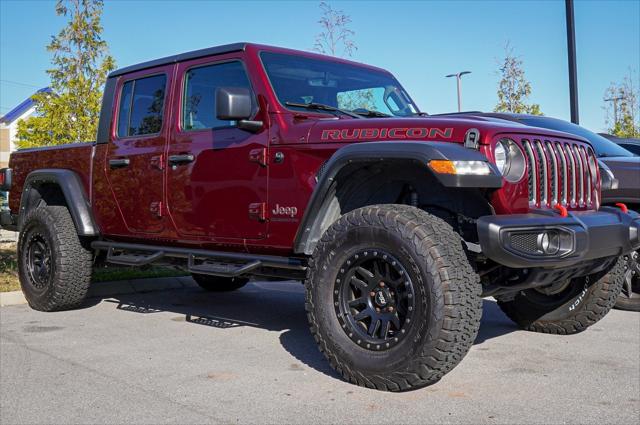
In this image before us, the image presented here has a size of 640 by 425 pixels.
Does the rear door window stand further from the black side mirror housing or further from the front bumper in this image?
Result: the front bumper

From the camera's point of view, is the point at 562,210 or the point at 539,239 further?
the point at 562,210

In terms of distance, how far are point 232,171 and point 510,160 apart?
6.38 feet

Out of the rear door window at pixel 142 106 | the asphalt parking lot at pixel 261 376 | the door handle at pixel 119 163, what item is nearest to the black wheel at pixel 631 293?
A: the asphalt parking lot at pixel 261 376

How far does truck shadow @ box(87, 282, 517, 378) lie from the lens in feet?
16.8

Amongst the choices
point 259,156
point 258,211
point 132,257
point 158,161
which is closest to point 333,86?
point 259,156

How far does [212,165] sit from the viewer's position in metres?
4.98

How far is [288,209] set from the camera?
4.54 metres

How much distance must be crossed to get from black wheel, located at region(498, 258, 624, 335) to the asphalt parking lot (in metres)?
0.11

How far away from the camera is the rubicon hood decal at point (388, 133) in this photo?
389 centimetres

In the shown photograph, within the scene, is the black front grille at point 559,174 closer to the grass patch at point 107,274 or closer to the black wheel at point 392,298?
the black wheel at point 392,298

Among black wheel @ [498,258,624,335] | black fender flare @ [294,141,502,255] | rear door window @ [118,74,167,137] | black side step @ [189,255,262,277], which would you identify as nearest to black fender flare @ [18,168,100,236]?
rear door window @ [118,74,167,137]

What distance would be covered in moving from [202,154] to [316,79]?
1013 millimetres

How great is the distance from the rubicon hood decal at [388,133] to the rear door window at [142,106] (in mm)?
1905

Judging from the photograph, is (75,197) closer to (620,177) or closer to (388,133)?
(388,133)
